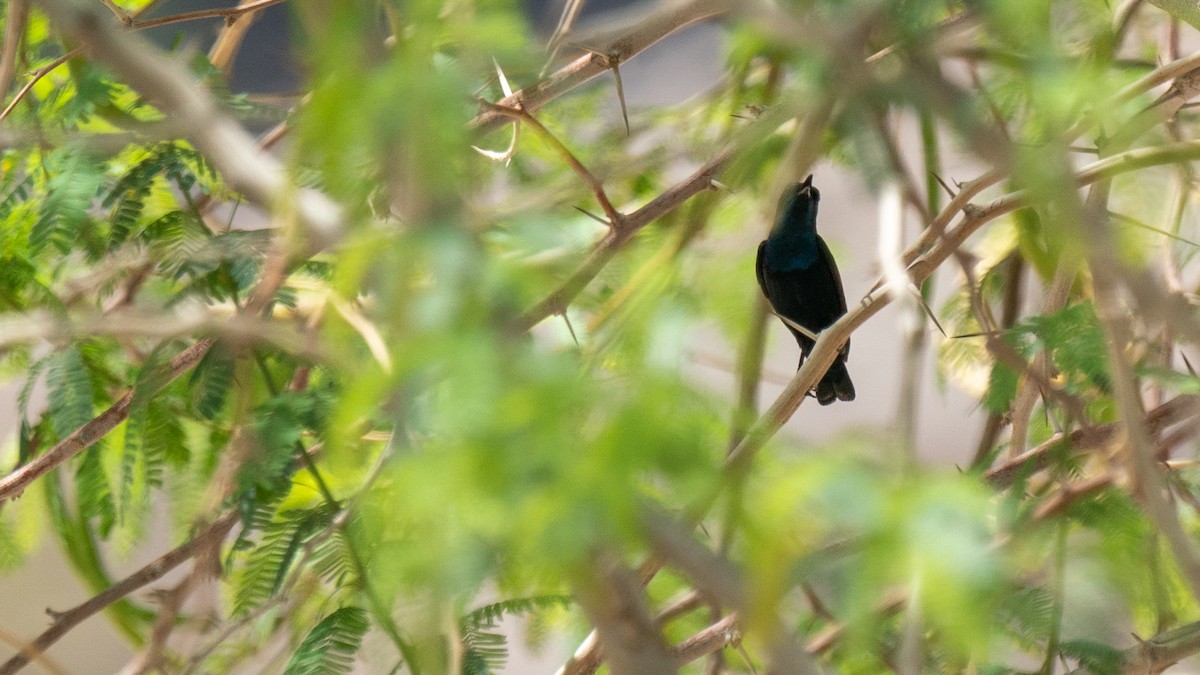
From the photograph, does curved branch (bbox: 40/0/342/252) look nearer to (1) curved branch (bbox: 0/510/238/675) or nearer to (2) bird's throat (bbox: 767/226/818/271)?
(1) curved branch (bbox: 0/510/238/675)

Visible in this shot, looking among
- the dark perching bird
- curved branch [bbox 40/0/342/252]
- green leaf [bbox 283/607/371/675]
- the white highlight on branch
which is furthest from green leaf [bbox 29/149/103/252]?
the dark perching bird

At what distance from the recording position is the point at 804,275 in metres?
1.82

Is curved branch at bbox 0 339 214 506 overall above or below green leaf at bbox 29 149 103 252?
below

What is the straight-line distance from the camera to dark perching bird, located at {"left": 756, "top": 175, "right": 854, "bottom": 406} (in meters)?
1.68

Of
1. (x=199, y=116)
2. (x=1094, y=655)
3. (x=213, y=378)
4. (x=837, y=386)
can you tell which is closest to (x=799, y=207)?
(x=837, y=386)

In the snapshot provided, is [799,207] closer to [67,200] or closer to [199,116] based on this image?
[67,200]

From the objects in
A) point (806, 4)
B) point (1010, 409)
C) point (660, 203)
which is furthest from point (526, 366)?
point (1010, 409)

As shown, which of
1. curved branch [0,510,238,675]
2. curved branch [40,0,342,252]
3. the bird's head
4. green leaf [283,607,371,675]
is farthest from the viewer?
the bird's head

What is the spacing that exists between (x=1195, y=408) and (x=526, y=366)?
1007mm

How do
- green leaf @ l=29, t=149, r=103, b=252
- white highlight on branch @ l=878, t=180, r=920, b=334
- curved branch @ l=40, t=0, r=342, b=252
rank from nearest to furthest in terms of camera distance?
curved branch @ l=40, t=0, r=342, b=252, white highlight on branch @ l=878, t=180, r=920, b=334, green leaf @ l=29, t=149, r=103, b=252

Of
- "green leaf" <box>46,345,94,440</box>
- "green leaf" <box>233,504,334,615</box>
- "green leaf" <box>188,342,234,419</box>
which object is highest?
"green leaf" <box>46,345,94,440</box>

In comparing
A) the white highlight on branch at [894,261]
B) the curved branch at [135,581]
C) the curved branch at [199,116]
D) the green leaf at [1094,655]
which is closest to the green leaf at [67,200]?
the curved branch at [135,581]

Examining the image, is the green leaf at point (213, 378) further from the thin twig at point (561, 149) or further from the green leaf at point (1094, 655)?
the green leaf at point (1094, 655)

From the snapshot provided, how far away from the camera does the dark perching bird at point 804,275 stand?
5.51 ft
